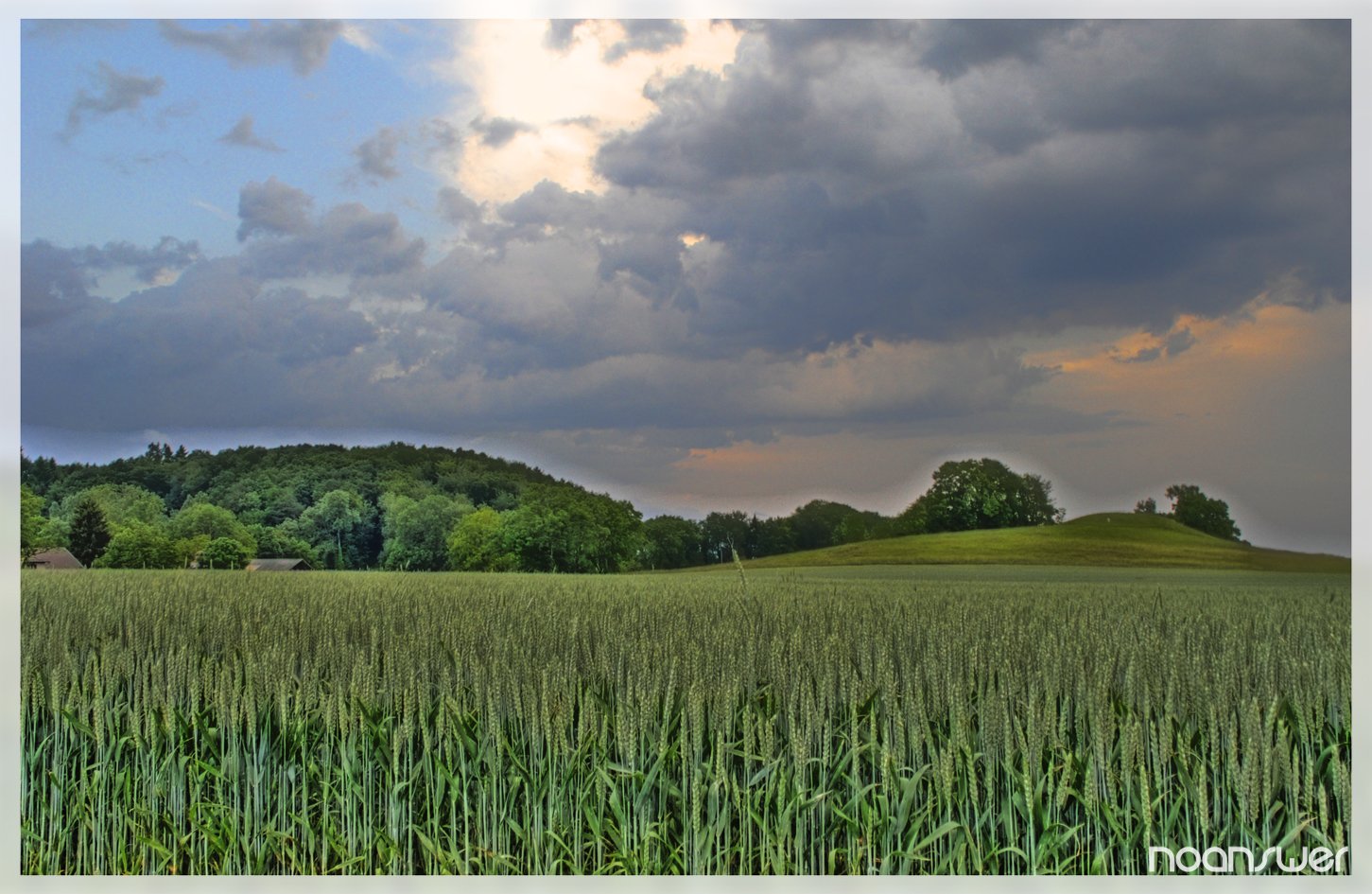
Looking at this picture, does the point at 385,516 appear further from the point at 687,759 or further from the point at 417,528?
the point at 687,759

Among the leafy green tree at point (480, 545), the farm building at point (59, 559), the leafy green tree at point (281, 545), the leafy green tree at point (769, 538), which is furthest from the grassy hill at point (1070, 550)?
the farm building at point (59, 559)

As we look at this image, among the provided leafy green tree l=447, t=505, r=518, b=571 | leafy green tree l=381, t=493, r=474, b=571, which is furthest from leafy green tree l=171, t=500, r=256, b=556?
leafy green tree l=447, t=505, r=518, b=571

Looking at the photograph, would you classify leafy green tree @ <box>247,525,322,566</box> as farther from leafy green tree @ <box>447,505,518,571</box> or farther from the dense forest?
leafy green tree @ <box>447,505,518,571</box>

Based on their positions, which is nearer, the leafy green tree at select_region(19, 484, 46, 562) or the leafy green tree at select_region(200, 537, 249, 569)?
the leafy green tree at select_region(19, 484, 46, 562)

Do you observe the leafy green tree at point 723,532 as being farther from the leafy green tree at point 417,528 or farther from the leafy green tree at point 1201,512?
the leafy green tree at point 1201,512

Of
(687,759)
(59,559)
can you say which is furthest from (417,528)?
(687,759)

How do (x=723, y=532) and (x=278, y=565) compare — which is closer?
(x=278, y=565)
